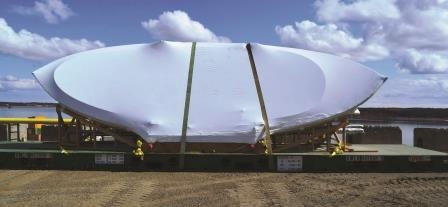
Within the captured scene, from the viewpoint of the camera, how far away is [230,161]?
11625mm

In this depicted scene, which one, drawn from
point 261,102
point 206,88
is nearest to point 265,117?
point 261,102

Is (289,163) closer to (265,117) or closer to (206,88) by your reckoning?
(265,117)

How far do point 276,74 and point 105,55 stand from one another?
424cm

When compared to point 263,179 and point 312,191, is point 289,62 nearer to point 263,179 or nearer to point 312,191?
point 263,179

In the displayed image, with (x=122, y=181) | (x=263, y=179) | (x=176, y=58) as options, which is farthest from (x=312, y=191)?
(x=176, y=58)

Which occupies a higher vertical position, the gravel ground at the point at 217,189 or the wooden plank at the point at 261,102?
the wooden plank at the point at 261,102

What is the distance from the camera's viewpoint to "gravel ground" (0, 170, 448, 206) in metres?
8.82

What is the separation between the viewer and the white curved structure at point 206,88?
11836mm

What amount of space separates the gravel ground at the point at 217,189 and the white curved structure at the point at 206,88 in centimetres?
111

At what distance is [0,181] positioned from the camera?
10.6 m

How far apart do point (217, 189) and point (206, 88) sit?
329cm

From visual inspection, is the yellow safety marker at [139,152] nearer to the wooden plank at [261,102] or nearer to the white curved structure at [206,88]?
the white curved structure at [206,88]

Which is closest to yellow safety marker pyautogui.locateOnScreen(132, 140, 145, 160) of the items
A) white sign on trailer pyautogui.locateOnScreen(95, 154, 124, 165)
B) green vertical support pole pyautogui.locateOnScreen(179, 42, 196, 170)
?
white sign on trailer pyautogui.locateOnScreen(95, 154, 124, 165)

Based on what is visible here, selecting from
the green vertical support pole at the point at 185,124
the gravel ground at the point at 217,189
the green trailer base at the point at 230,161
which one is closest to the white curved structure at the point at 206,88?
the green vertical support pole at the point at 185,124
